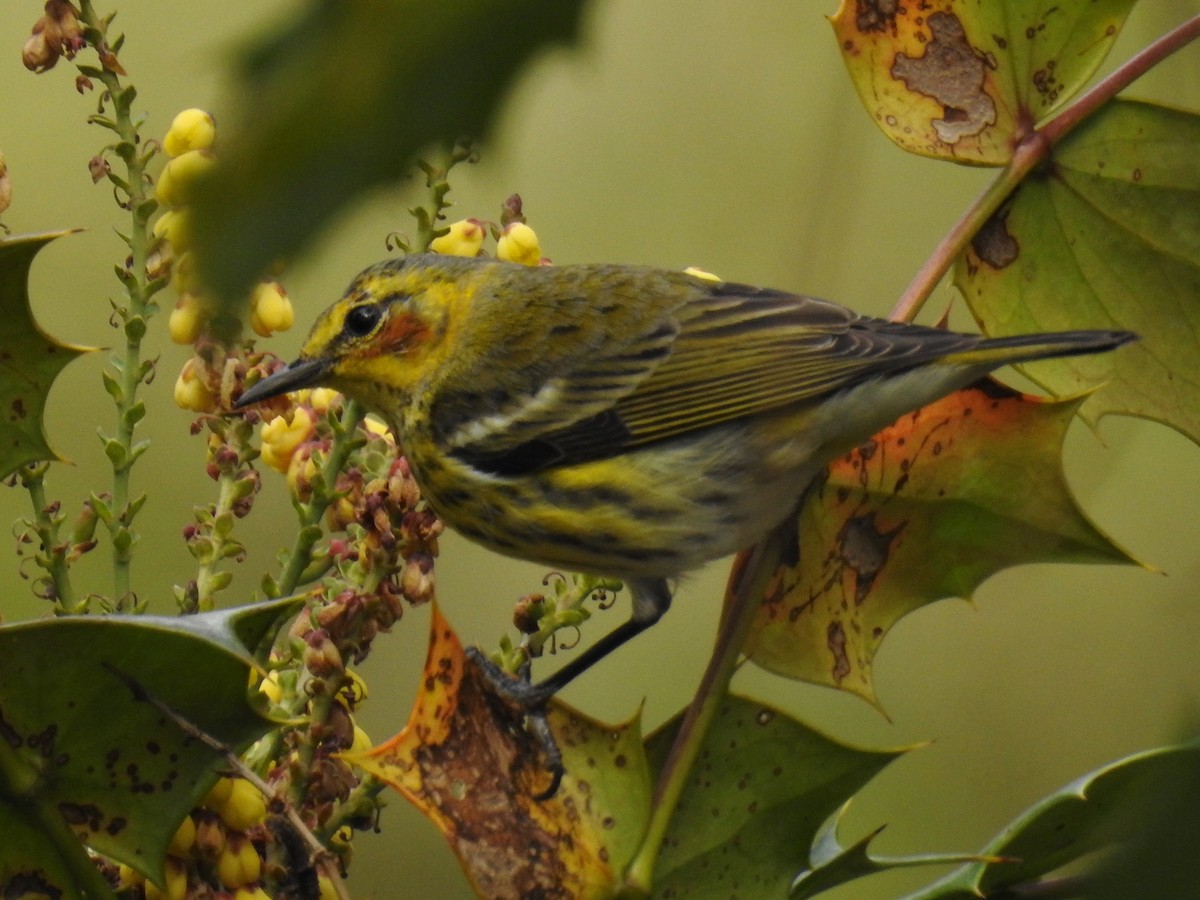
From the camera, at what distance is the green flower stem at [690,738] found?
0.62 meters

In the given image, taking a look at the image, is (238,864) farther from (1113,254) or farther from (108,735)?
(1113,254)

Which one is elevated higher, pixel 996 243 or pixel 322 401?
pixel 996 243

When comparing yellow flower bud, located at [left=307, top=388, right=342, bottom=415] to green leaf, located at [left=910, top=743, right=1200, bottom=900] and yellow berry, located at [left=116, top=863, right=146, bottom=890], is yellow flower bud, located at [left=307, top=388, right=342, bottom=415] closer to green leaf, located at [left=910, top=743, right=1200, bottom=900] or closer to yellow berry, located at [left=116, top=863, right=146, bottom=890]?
yellow berry, located at [left=116, top=863, right=146, bottom=890]

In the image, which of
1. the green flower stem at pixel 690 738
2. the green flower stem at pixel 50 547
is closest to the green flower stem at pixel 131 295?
the green flower stem at pixel 50 547

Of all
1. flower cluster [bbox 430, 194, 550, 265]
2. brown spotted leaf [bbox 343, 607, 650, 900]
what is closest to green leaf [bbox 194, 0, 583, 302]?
brown spotted leaf [bbox 343, 607, 650, 900]

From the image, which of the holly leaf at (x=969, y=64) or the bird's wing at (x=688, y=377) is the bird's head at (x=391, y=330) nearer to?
the bird's wing at (x=688, y=377)

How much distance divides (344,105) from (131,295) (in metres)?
0.62

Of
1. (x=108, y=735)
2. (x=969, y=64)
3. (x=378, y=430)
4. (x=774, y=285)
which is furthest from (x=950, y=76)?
(x=774, y=285)

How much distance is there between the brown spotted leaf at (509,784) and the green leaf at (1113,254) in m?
0.39

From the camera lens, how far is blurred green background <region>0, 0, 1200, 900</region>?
1.50 meters

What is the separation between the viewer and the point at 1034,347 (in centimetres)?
87

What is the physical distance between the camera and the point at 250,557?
58.7 inches

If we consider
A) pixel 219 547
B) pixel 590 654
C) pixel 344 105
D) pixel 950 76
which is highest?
Answer: pixel 344 105

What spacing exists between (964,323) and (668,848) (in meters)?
1.10
